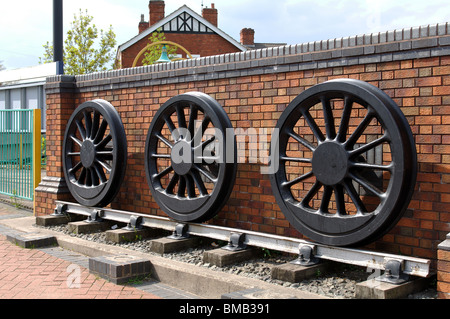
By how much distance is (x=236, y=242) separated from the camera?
519cm

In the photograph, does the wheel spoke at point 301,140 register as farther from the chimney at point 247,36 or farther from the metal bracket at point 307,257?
the chimney at point 247,36

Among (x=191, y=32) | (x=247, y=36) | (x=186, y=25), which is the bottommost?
(x=191, y=32)

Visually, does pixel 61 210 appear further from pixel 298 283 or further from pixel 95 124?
pixel 298 283

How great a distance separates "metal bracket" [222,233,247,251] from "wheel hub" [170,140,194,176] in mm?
915

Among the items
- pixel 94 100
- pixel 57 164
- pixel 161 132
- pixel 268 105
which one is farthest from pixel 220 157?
pixel 57 164

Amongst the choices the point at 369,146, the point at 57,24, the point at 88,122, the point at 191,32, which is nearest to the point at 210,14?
the point at 191,32

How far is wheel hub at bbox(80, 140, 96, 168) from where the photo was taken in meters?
6.93

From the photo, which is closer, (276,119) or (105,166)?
(276,119)

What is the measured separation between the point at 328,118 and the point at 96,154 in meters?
3.43

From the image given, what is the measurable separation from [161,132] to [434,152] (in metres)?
3.33

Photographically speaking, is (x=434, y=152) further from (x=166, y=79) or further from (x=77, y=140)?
(x=77, y=140)

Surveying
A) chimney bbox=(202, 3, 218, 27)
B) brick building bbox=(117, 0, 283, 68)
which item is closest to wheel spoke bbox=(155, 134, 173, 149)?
brick building bbox=(117, 0, 283, 68)

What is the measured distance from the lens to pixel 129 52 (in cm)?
3394

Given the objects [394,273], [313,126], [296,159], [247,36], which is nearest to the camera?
[394,273]
